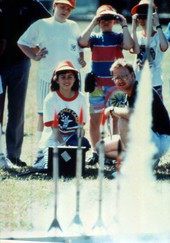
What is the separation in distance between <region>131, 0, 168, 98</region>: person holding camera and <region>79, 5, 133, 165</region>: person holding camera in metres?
0.15

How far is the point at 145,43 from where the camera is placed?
270 inches

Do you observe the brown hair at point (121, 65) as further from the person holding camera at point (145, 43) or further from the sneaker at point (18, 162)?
the sneaker at point (18, 162)

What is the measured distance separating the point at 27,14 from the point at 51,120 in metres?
1.21

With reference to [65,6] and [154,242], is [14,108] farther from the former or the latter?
[154,242]

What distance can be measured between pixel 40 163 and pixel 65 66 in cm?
100

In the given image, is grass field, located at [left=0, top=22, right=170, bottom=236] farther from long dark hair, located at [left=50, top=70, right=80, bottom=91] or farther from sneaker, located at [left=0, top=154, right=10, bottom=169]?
long dark hair, located at [left=50, top=70, right=80, bottom=91]

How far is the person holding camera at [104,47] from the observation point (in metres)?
6.75

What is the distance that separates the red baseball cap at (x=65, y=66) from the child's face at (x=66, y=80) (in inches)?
1.9

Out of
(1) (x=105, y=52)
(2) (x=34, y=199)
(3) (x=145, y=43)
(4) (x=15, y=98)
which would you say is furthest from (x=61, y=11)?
(2) (x=34, y=199)

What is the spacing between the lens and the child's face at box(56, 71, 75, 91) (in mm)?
6465

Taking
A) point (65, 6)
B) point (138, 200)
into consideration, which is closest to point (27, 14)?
point (65, 6)

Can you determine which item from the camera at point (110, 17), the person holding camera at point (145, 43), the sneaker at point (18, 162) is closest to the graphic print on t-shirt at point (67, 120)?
the sneaker at point (18, 162)

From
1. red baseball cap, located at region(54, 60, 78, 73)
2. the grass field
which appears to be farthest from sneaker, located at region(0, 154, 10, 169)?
red baseball cap, located at region(54, 60, 78, 73)

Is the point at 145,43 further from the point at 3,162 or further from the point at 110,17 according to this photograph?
the point at 3,162
